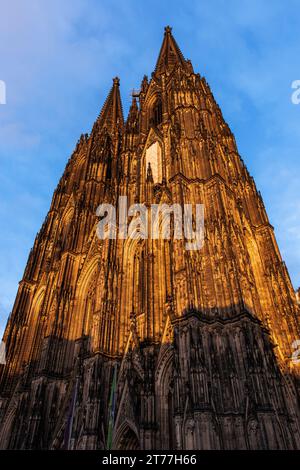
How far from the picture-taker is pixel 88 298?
2450cm

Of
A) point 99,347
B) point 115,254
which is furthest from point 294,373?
point 115,254

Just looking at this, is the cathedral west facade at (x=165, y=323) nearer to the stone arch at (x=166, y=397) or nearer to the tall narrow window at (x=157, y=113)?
the stone arch at (x=166, y=397)

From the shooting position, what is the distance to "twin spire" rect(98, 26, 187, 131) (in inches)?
1542

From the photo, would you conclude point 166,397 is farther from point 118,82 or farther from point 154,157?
point 118,82

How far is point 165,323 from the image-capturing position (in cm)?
1770

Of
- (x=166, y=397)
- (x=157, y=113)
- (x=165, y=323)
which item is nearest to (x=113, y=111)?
(x=157, y=113)

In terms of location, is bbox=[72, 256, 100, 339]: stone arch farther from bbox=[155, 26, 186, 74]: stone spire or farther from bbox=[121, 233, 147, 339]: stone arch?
bbox=[155, 26, 186, 74]: stone spire

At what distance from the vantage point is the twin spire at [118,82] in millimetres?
39156
